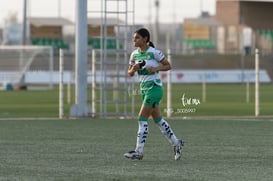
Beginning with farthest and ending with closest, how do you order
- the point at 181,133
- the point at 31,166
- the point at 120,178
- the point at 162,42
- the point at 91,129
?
the point at 162,42 < the point at 91,129 < the point at 181,133 < the point at 31,166 < the point at 120,178

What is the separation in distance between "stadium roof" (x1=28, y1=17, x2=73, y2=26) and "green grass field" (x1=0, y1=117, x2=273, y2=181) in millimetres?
57148

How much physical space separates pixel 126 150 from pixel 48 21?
68.4 m

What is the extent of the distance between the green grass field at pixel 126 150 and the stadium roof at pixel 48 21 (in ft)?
187

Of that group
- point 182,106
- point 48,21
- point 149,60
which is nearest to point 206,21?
point 48,21

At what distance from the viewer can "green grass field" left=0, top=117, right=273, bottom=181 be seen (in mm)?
13125

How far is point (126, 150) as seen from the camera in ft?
55.5

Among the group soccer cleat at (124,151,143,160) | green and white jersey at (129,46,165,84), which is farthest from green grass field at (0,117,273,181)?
green and white jersey at (129,46,165,84)

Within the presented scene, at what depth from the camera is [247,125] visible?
23.8m

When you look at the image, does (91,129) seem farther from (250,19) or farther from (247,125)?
(250,19)

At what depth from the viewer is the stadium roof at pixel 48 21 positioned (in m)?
81.8

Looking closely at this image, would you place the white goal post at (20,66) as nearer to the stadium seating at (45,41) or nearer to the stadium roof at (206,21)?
the stadium seating at (45,41)

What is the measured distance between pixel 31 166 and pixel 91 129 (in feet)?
28.1

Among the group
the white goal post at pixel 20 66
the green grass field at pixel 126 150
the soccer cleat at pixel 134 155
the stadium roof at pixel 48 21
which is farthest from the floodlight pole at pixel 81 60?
the stadium roof at pixel 48 21

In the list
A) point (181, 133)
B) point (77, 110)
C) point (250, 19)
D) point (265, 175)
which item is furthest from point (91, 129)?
point (250, 19)
